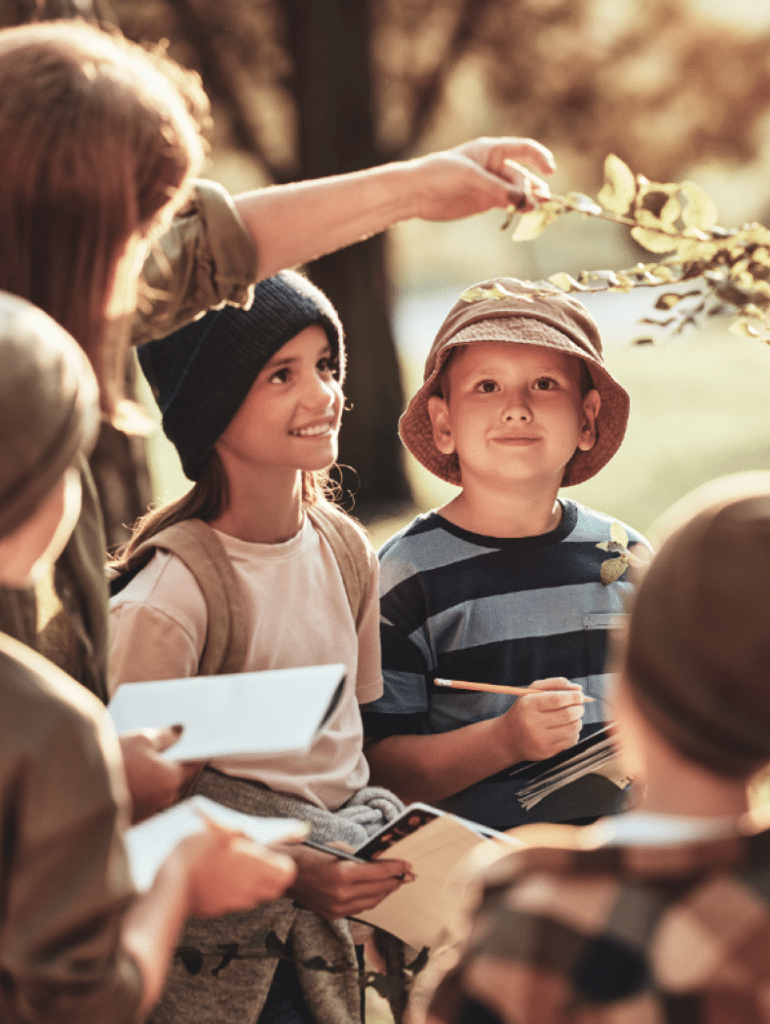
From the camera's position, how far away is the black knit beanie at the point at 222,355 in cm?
216

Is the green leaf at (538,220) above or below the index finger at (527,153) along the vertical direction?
below

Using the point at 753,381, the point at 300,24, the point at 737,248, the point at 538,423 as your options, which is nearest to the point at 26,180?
the point at 737,248

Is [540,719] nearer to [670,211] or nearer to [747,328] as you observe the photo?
[747,328]

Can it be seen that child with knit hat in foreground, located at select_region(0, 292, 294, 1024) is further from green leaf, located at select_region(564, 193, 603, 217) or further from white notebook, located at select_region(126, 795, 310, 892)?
green leaf, located at select_region(564, 193, 603, 217)

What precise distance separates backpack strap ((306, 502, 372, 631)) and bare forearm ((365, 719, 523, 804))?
0.27m

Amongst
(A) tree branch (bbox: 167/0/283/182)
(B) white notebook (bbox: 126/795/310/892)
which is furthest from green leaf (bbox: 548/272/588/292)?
(A) tree branch (bbox: 167/0/283/182)

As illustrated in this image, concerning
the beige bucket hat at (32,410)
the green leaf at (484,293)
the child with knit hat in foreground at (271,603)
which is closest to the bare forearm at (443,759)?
the child with knit hat in foreground at (271,603)

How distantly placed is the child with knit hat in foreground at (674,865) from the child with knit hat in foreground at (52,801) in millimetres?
337

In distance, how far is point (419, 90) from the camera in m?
9.37

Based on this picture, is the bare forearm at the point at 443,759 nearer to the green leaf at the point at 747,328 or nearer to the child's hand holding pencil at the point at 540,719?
the child's hand holding pencil at the point at 540,719

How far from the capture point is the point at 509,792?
2350mm

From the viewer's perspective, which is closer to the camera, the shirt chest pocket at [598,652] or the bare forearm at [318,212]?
the bare forearm at [318,212]

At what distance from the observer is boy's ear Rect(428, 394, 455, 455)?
2.65 m

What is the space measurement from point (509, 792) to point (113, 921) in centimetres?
131
